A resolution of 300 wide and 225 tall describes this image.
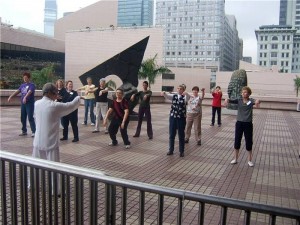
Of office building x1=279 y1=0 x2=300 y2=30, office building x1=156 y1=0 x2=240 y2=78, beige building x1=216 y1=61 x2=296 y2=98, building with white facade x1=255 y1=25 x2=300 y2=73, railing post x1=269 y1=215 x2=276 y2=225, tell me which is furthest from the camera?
office building x1=279 y1=0 x2=300 y2=30

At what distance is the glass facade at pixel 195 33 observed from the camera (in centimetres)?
11738

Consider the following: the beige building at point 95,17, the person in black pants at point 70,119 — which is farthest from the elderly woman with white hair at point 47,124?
the beige building at point 95,17

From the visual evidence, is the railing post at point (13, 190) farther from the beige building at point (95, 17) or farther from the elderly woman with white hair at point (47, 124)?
the beige building at point (95, 17)

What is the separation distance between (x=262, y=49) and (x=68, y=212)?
11781 centimetres

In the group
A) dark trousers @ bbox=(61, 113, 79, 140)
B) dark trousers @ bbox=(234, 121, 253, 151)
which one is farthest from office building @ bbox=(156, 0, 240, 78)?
dark trousers @ bbox=(234, 121, 253, 151)

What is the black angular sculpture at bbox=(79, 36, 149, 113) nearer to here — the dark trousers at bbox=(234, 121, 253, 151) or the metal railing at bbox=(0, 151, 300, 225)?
the dark trousers at bbox=(234, 121, 253, 151)

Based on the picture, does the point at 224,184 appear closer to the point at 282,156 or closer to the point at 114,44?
the point at 282,156

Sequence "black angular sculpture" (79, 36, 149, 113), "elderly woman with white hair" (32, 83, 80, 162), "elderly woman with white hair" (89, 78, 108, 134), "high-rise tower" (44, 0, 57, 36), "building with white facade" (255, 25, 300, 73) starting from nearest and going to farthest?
1. "elderly woman with white hair" (32, 83, 80, 162)
2. "elderly woman with white hair" (89, 78, 108, 134)
3. "black angular sculpture" (79, 36, 149, 113)
4. "building with white facade" (255, 25, 300, 73)
5. "high-rise tower" (44, 0, 57, 36)

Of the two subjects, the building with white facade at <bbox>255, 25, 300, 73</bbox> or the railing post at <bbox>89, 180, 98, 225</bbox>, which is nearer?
the railing post at <bbox>89, 180, 98, 225</bbox>

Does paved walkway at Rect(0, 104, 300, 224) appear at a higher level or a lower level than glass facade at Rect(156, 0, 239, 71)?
lower

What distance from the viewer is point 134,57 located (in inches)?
584

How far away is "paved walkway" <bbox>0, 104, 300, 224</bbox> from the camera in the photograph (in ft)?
18.9

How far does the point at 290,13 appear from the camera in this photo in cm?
13925

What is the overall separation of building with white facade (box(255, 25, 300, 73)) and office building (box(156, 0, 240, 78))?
1324cm
